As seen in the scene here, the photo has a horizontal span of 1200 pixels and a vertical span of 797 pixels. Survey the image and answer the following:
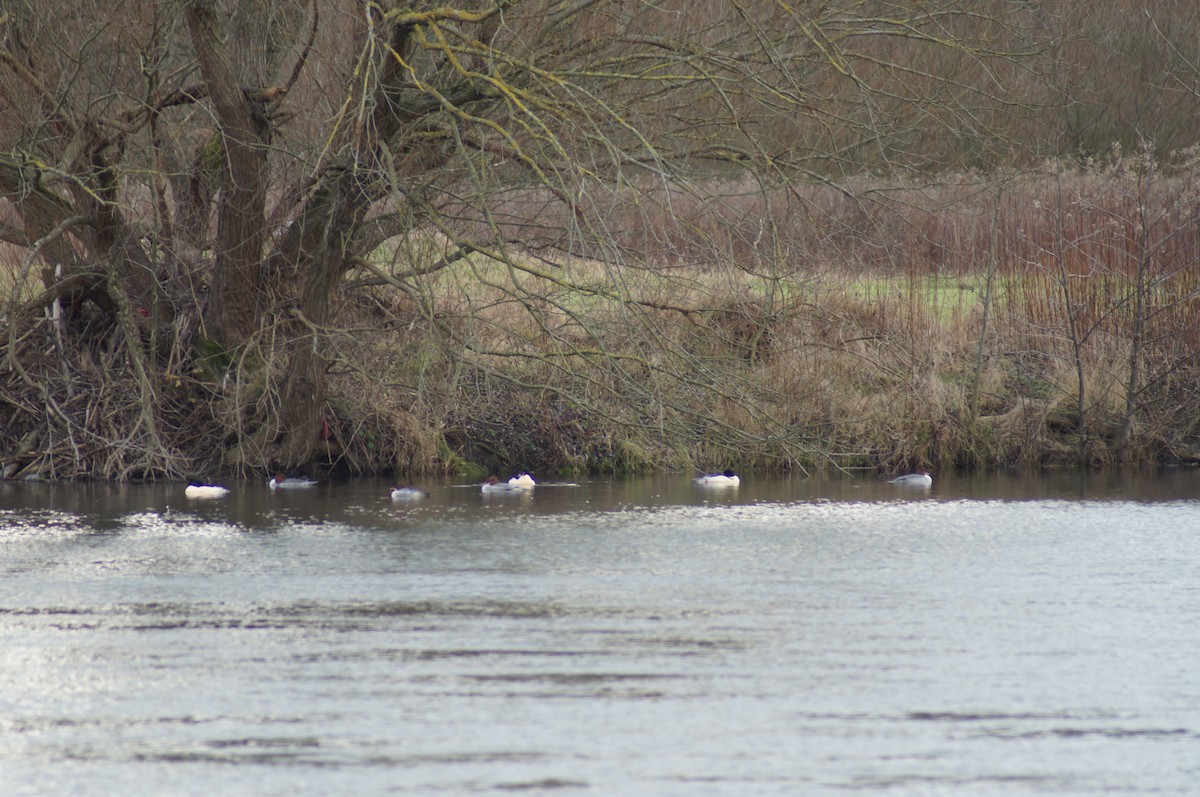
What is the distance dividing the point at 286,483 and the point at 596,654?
274 inches

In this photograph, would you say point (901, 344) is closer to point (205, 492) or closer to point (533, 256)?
point (533, 256)

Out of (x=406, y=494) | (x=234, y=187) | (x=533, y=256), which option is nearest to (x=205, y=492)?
(x=406, y=494)

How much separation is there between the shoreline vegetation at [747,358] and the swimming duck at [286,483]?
67 centimetres

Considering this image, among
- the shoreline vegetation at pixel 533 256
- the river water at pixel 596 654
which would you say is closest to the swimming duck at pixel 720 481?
the shoreline vegetation at pixel 533 256

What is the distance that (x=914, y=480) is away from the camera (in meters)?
13.3

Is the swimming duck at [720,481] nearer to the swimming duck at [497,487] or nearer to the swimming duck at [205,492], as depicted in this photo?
the swimming duck at [497,487]

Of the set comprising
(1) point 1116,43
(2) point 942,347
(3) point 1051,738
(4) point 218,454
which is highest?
(1) point 1116,43

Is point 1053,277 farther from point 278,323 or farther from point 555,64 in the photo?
point 278,323

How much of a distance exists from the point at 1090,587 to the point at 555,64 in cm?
562

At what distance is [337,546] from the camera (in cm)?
938

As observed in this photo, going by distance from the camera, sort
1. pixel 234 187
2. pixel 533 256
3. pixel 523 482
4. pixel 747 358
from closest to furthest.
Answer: pixel 533 256 → pixel 234 187 → pixel 523 482 → pixel 747 358

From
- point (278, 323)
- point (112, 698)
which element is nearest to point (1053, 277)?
point (278, 323)

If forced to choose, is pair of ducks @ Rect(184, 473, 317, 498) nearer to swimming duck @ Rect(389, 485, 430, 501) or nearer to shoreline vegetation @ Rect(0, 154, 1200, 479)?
shoreline vegetation @ Rect(0, 154, 1200, 479)

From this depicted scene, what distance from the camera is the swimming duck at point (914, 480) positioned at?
43.2 feet
